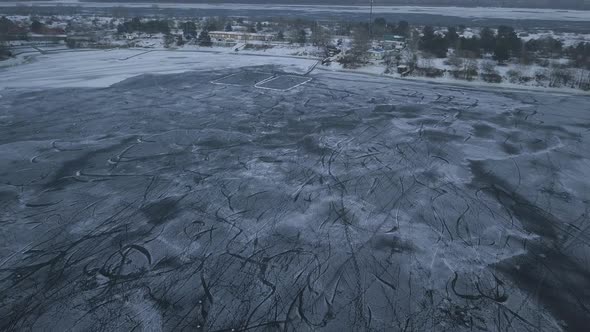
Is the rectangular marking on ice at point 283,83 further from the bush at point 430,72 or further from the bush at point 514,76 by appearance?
the bush at point 514,76

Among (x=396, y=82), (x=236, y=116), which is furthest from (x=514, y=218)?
(x=396, y=82)

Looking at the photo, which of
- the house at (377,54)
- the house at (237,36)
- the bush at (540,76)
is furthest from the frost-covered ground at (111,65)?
the bush at (540,76)

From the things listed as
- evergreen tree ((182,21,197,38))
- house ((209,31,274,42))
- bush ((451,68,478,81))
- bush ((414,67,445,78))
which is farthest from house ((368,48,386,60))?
evergreen tree ((182,21,197,38))

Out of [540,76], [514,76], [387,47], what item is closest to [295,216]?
[514,76]

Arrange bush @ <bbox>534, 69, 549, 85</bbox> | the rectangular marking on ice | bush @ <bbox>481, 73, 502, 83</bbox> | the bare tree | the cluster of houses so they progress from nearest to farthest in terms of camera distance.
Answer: the rectangular marking on ice
bush @ <bbox>534, 69, 549, 85</bbox>
bush @ <bbox>481, 73, 502, 83</bbox>
the bare tree
the cluster of houses

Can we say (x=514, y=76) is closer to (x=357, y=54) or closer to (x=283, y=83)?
(x=357, y=54)

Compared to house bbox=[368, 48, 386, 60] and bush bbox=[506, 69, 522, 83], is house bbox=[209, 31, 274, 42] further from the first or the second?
bush bbox=[506, 69, 522, 83]

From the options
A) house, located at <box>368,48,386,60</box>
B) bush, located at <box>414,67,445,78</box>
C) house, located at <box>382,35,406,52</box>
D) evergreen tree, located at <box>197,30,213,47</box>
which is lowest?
bush, located at <box>414,67,445,78</box>

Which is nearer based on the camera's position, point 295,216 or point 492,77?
point 295,216
